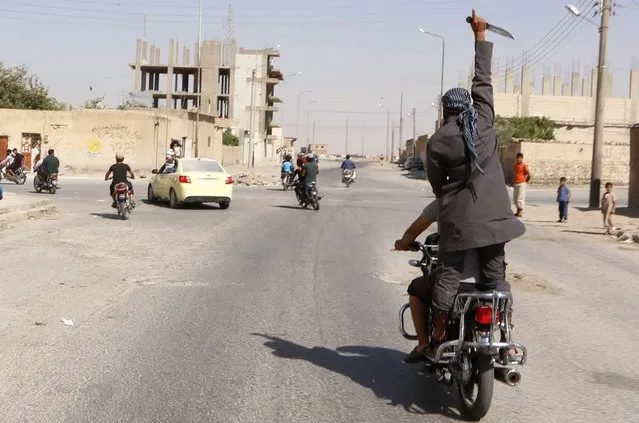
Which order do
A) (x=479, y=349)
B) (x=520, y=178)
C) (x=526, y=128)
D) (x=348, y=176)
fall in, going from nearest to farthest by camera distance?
1. (x=479, y=349)
2. (x=520, y=178)
3. (x=348, y=176)
4. (x=526, y=128)

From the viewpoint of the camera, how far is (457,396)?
549cm

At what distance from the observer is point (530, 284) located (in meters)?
11.0

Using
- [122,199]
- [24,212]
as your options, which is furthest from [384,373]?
[24,212]

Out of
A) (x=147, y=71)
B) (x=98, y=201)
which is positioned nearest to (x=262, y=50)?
(x=147, y=71)

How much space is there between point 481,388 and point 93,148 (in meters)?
44.8

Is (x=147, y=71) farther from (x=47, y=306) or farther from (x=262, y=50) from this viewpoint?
(x=47, y=306)

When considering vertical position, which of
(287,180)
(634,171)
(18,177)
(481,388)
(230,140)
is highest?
(230,140)

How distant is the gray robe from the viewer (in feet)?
16.1

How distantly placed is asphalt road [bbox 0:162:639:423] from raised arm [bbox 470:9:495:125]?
1971 millimetres

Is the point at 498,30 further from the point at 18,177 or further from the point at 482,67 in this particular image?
the point at 18,177

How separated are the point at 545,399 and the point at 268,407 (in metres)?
1.86

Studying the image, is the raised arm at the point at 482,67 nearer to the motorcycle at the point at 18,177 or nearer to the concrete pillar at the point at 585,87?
the motorcycle at the point at 18,177

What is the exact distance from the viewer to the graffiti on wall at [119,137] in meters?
47.3

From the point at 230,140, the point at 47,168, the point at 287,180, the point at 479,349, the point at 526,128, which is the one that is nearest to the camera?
the point at 479,349
